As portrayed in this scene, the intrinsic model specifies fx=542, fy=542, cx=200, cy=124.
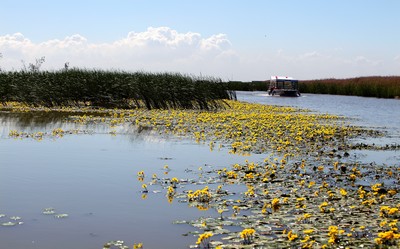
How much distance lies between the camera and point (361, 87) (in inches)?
2793

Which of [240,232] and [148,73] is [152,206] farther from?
[148,73]

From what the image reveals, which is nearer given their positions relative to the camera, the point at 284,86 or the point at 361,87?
the point at 361,87

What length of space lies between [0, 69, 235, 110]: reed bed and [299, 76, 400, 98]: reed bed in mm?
33189

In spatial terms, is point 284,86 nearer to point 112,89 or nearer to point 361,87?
point 361,87

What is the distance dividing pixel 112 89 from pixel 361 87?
A: 42.6m

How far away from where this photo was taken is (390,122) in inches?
1258

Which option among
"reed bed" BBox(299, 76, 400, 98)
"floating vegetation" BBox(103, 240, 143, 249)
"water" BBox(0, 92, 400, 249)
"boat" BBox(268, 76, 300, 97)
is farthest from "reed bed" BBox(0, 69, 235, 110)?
"boat" BBox(268, 76, 300, 97)

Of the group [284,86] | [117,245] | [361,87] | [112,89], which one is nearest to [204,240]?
[117,245]

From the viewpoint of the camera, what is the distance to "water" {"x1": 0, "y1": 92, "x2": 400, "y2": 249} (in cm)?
762

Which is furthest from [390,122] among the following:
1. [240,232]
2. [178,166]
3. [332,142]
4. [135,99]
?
[240,232]

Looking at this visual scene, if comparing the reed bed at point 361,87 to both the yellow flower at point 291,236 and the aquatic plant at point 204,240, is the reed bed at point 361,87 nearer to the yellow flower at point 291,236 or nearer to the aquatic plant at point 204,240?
the yellow flower at point 291,236

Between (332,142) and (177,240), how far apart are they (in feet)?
43.1

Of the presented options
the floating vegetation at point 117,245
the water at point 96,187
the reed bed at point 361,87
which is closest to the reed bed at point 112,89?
the water at point 96,187

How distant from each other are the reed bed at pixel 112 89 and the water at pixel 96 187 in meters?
16.2
